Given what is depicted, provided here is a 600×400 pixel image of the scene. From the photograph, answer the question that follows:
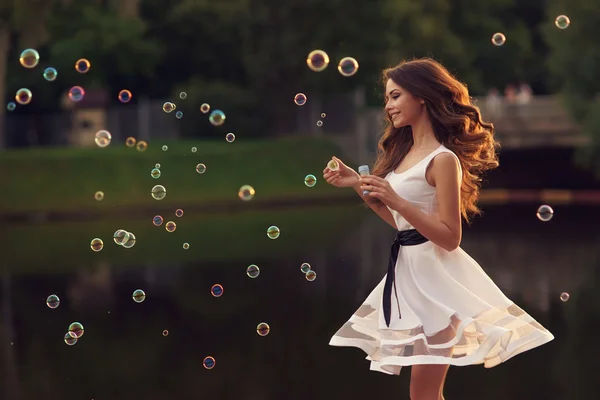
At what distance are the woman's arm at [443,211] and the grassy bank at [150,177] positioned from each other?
26.8 metres

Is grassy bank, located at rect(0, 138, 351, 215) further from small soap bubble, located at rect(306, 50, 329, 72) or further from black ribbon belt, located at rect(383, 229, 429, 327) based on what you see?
black ribbon belt, located at rect(383, 229, 429, 327)

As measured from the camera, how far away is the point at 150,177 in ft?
110

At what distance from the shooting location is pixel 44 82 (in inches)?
1689

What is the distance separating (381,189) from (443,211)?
308mm

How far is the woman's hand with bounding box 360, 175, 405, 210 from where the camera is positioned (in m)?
5.61

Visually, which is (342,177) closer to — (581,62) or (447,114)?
(447,114)

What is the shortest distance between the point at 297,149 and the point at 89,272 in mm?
19758

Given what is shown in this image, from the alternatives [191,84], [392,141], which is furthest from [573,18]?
[392,141]

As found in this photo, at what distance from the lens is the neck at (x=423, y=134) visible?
5.98 meters

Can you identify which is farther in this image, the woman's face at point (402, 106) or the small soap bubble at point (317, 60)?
the small soap bubble at point (317, 60)

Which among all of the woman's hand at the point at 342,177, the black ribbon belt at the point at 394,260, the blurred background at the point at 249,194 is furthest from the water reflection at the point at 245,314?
the woman's hand at the point at 342,177

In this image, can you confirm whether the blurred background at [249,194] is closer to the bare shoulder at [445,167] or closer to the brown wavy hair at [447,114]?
the brown wavy hair at [447,114]

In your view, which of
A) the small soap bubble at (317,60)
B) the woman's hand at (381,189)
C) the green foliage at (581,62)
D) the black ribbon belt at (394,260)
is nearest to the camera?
the woman's hand at (381,189)

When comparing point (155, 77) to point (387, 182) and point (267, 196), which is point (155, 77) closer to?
point (267, 196)
